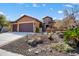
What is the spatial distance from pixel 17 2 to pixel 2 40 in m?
0.59

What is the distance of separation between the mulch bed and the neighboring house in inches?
6.6

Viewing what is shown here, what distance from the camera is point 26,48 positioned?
10.7ft

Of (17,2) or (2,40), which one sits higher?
(17,2)

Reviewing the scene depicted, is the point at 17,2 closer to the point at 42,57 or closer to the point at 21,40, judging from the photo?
the point at 21,40

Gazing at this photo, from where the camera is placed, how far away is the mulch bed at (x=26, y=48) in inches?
126

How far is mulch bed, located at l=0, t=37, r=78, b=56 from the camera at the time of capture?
3.21 meters

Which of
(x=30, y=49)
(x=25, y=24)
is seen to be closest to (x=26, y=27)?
(x=25, y=24)

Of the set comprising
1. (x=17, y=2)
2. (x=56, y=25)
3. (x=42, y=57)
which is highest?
(x=17, y=2)

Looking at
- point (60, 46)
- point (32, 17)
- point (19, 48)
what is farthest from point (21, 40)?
point (60, 46)

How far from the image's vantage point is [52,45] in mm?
3264

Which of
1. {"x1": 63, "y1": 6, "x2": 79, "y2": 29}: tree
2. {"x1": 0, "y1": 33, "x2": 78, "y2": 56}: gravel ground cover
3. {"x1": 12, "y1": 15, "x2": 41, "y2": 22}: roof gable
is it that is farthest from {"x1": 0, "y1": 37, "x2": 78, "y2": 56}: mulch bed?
{"x1": 63, "y1": 6, "x2": 79, "y2": 29}: tree

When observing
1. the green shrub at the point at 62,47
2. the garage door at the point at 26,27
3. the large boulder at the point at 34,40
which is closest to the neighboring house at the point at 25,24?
the garage door at the point at 26,27

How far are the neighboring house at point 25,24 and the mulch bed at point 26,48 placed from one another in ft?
0.55

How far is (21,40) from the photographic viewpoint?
3.31 meters
